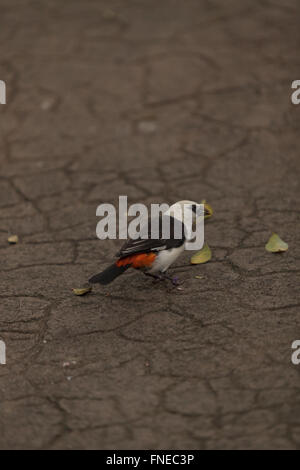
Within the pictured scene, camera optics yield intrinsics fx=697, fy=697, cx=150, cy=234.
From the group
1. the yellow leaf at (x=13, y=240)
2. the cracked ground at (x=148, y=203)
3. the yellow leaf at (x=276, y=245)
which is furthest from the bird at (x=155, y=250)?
the yellow leaf at (x=13, y=240)

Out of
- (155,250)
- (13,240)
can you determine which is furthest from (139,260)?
(13,240)

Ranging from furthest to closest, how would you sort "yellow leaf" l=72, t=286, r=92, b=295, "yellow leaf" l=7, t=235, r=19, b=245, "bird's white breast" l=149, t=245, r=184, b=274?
"yellow leaf" l=7, t=235, r=19, b=245 → "yellow leaf" l=72, t=286, r=92, b=295 → "bird's white breast" l=149, t=245, r=184, b=274

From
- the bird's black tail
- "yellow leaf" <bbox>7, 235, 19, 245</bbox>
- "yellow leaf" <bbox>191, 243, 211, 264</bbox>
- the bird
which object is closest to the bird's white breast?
the bird

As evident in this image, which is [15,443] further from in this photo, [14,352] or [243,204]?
[243,204]

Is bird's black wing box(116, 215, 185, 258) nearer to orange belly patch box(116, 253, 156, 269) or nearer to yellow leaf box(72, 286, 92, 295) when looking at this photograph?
orange belly patch box(116, 253, 156, 269)

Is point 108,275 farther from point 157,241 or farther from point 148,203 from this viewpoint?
point 148,203

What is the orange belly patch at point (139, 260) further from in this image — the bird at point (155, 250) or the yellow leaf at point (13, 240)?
the yellow leaf at point (13, 240)

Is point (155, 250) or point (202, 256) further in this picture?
point (202, 256)
